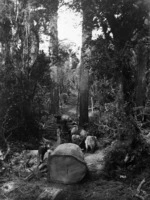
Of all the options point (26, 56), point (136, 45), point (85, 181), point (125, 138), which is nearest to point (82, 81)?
point (26, 56)

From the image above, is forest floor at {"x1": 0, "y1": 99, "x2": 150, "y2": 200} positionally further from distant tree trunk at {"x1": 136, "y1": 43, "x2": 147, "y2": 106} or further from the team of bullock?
distant tree trunk at {"x1": 136, "y1": 43, "x2": 147, "y2": 106}

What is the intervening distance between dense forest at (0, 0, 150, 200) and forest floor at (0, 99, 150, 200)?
0.02 m

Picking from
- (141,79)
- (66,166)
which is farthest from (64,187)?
(141,79)

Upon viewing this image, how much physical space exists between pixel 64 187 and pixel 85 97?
5817 millimetres

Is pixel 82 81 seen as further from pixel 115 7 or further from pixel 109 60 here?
pixel 115 7

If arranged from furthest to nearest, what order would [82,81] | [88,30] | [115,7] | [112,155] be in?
[82,81]
[88,30]
[115,7]
[112,155]

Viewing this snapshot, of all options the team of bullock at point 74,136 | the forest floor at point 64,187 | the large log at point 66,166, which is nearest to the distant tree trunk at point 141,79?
the team of bullock at point 74,136

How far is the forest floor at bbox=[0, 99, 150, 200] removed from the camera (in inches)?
168

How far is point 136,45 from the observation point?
631cm

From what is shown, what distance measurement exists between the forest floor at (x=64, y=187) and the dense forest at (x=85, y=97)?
2 centimetres

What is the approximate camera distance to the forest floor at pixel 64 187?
4.28 meters

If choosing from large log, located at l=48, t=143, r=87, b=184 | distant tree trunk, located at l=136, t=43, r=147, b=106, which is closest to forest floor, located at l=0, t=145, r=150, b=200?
large log, located at l=48, t=143, r=87, b=184

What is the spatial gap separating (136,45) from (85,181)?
3.61 metres

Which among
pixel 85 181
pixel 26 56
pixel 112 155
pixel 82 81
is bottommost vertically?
pixel 85 181
